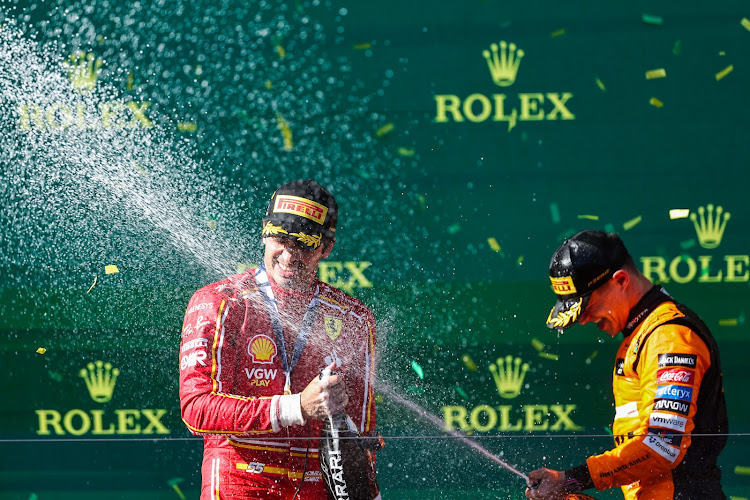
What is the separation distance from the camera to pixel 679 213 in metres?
2.93

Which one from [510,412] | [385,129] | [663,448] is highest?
[385,129]

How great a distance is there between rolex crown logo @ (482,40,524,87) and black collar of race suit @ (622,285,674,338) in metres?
1.09

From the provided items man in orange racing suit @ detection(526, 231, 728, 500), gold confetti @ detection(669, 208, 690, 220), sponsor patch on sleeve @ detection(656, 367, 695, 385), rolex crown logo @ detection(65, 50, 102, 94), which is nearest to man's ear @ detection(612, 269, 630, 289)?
man in orange racing suit @ detection(526, 231, 728, 500)

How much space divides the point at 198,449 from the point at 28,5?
5.95 ft

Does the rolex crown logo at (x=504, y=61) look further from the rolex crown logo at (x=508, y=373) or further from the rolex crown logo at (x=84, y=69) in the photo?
the rolex crown logo at (x=84, y=69)

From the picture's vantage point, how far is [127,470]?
122 inches

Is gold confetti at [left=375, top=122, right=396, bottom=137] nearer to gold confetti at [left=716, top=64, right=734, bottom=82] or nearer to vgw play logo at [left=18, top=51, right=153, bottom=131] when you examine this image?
vgw play logo at [left=18, top=51, right=153, bottom=131]

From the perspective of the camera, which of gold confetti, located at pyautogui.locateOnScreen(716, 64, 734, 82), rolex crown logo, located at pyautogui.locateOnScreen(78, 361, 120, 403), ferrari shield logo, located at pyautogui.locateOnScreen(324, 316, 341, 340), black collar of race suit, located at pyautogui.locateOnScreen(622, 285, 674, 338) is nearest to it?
black collar of race suit, located at pyautogui.locateOnScreen(622, 285, 674, 338)

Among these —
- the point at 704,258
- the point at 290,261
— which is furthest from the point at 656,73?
the point at 290,261

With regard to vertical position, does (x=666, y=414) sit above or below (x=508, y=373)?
below

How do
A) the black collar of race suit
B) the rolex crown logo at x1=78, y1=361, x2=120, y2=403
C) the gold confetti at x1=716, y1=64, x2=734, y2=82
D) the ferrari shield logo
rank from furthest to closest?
the rolex crown logo at x1=78, y1=361, x2=120, y2=403 → the gold confetti at x1=716, y1=64, x2=734, y2=82 → the ferrari shield logo → the black collar of race suit

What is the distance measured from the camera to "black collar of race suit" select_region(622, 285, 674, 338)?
85.1 inches

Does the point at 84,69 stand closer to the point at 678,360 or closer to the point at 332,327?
the point at 332,327

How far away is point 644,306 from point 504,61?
46.2 inches
